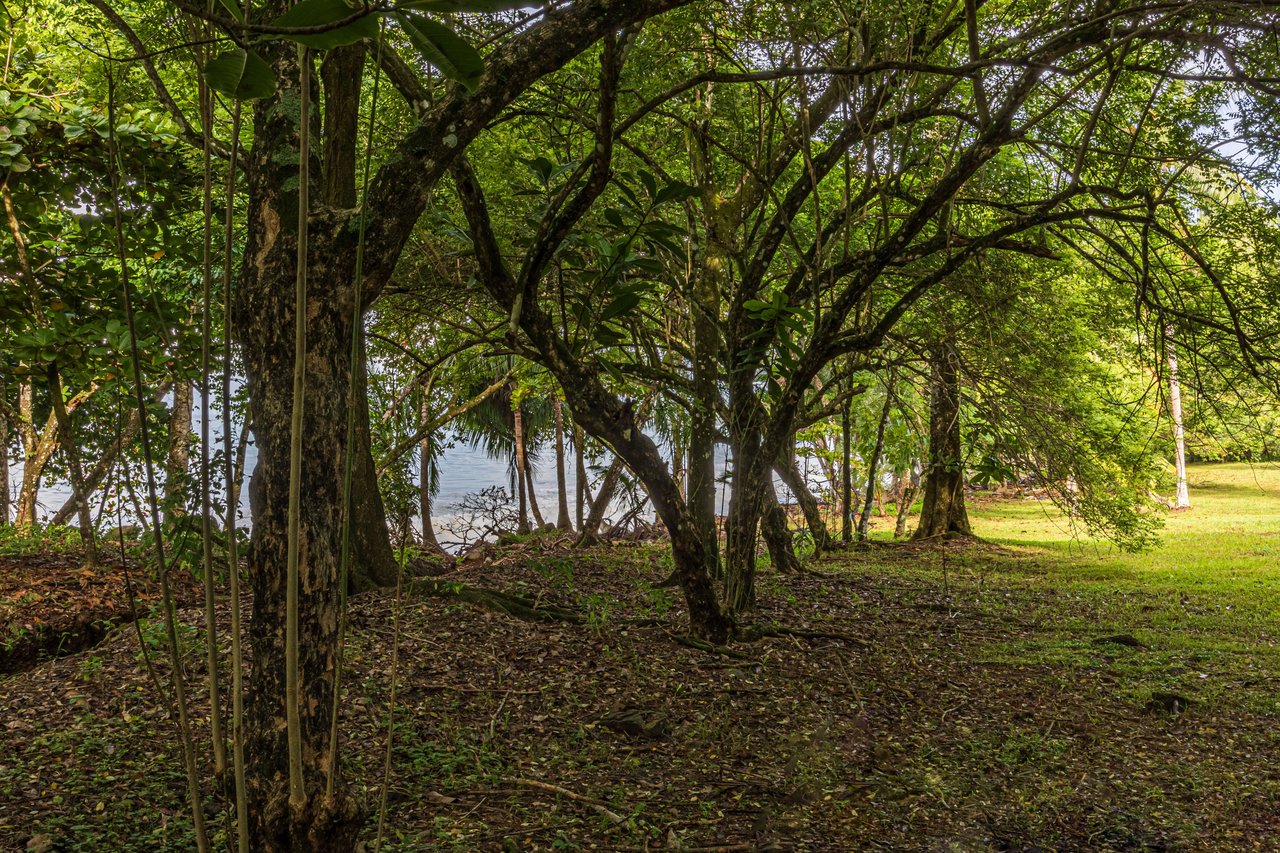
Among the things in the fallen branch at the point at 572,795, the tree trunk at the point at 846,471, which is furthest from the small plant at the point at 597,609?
the tree trunk at the point at 846,471

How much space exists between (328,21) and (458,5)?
124 mm

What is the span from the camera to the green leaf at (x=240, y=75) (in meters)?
0.84

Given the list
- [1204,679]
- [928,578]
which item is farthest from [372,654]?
[928,578]

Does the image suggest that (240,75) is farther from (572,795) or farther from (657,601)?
(657,601)

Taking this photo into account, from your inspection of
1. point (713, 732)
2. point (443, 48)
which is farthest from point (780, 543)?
point (443, 48)

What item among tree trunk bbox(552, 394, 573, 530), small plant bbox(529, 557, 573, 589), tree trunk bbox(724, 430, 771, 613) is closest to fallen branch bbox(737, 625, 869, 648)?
tree trunk bbox(724, 430, 771, 613)

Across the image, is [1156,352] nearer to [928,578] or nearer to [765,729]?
[765,729]

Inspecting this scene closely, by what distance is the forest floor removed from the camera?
282cm

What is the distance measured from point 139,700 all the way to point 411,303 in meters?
2.84

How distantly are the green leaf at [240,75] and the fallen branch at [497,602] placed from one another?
14.0 feet

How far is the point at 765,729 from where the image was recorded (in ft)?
12.4

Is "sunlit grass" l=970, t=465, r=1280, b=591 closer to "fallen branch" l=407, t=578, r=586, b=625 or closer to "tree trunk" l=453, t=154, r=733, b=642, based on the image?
"tree trunk" l=453, t=154, r=733, b=642

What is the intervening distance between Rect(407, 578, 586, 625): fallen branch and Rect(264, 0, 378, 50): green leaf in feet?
14.4

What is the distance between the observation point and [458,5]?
0.74 metres
